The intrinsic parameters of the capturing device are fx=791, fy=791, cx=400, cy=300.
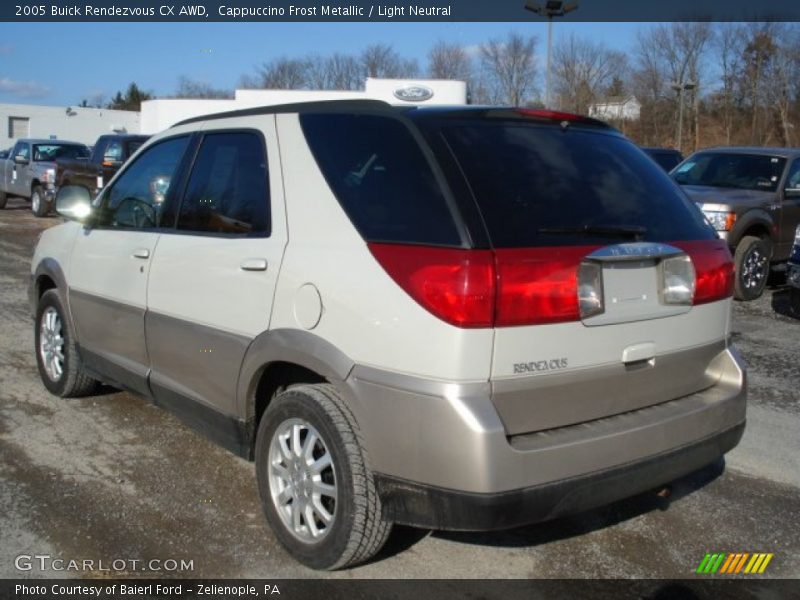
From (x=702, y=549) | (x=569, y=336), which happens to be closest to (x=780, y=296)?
(x=702, y=549)

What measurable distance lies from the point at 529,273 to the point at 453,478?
735mm

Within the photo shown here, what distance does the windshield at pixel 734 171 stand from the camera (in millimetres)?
10336

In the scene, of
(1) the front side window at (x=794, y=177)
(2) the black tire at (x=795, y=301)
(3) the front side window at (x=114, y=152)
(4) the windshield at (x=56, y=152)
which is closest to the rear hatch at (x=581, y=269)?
(2) the black tire at (x=795, y=301)

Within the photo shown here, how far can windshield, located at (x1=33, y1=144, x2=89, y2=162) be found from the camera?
19938 millimetres

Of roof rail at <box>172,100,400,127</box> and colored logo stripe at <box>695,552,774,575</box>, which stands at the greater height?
roof rail at <box>172,100,400,127</box>

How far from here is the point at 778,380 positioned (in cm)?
615

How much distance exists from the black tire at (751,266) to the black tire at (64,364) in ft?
24.7

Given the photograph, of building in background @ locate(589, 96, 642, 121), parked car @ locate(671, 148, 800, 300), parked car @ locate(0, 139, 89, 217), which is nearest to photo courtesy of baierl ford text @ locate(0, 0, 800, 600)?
parked car @ locate(671, 148, 800, 300)

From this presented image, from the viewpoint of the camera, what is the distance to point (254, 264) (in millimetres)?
3336

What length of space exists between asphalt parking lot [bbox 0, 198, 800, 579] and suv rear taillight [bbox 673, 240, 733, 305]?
1.12 m

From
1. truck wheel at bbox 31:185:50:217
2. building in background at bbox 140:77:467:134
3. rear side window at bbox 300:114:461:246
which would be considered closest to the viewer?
rear side window at bbox 300:114:461:246

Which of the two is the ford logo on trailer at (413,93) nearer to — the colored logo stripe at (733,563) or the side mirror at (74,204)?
the side mirror at (74,204)

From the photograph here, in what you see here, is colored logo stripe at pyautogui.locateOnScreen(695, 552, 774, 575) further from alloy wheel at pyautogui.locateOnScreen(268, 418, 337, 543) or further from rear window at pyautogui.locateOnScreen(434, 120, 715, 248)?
alloy wheel at pyautogui.locateOnScreen(268, 418, 337, 543)

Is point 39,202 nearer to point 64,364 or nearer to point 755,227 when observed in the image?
point 64,364
